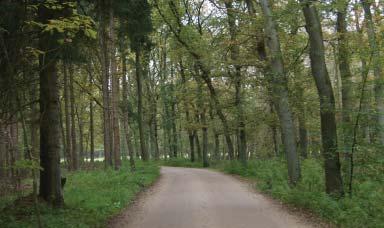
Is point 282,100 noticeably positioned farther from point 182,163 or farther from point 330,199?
point 182,163

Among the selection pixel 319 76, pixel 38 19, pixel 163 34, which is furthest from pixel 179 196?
pixel 163 34

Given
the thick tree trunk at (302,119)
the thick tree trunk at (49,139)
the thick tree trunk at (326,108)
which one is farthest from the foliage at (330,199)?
the thick tree trunk at (49,139)

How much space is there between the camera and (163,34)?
35281 mm

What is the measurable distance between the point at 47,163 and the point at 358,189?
8.73m

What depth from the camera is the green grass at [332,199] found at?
8.74 metres

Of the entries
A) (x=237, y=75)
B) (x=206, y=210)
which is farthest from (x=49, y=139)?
(x=237, y=75)

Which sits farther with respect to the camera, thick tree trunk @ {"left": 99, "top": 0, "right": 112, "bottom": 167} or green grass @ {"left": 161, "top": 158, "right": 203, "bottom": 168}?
green grass @ {"left": 161, "top": 158, "right": 203, "bottom": 168}

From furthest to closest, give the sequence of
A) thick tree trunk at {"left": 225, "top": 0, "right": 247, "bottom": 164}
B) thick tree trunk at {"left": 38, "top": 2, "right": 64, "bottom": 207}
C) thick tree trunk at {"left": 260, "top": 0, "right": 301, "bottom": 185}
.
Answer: thick tree trunk at {"left": 225, "top": 0, "right": 247, "bottom": 164}
thick tree trunk at {"left": 260, "top": 0, "right": 301, "bottom": 185}
thick tree trunk at {"left": 38, "top": 2, "right": 64, "bottom": 207}

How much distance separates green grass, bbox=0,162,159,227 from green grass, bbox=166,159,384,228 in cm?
503

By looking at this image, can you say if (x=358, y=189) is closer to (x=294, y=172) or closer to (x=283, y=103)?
(x=294, y=172)

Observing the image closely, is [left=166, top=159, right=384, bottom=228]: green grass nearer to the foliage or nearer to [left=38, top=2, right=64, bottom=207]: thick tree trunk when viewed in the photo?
the foliage


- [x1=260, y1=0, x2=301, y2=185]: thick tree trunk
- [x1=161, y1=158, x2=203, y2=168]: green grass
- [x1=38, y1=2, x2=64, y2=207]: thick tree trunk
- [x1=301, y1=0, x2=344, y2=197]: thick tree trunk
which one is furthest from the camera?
A: [x1=161, y1=158, x2=203, y2=168]: green grass

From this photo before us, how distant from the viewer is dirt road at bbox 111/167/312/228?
9.05 metres

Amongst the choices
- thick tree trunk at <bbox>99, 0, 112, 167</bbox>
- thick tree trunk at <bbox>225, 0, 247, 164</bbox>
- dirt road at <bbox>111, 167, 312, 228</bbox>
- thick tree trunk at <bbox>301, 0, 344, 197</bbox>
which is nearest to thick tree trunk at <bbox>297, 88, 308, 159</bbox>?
thick tree trunk at <bbox>225, 0, 247, 164</bbox>
